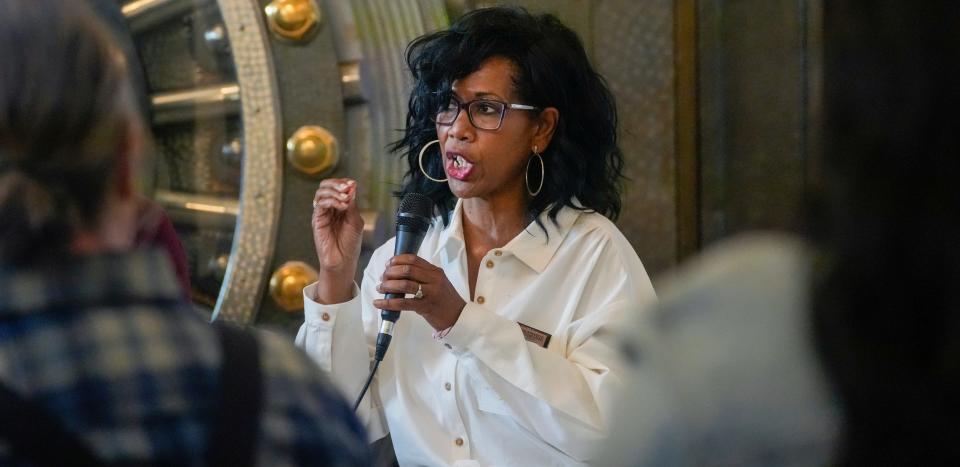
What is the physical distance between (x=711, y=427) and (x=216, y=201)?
1747 mm

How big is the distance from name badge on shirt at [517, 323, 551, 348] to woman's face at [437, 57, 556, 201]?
224mm

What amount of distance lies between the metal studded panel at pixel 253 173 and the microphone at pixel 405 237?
61cm

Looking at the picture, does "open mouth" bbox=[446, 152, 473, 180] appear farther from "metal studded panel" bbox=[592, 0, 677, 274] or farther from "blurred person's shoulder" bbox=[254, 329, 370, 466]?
"blurred person's shoulder" bbox=[254, 329, 370, 466]

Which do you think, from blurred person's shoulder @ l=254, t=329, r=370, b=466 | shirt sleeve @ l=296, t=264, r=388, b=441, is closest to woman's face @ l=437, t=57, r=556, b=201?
shirt sleeve @ l=296, t=264, r=388, b=441

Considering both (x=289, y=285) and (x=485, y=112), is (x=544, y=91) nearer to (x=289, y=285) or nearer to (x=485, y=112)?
(x=485, y=112)

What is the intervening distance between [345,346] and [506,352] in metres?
0.27

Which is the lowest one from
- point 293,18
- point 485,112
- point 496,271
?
point 496,271

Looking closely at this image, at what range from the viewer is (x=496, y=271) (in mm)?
1928

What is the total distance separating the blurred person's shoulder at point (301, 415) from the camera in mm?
892

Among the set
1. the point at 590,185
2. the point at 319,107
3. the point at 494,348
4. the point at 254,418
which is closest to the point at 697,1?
the point at 590,185

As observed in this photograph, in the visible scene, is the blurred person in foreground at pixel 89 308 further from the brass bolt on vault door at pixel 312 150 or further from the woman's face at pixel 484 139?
the brass bolt on vault door at pixel 312 150

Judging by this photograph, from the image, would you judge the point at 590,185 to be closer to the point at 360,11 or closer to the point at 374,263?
the point at 374,263

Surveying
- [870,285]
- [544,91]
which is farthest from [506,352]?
[870,285]

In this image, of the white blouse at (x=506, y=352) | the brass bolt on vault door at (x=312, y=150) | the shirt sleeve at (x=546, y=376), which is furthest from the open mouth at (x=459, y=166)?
the brass bolt on vault door at (x=312, y=150)
